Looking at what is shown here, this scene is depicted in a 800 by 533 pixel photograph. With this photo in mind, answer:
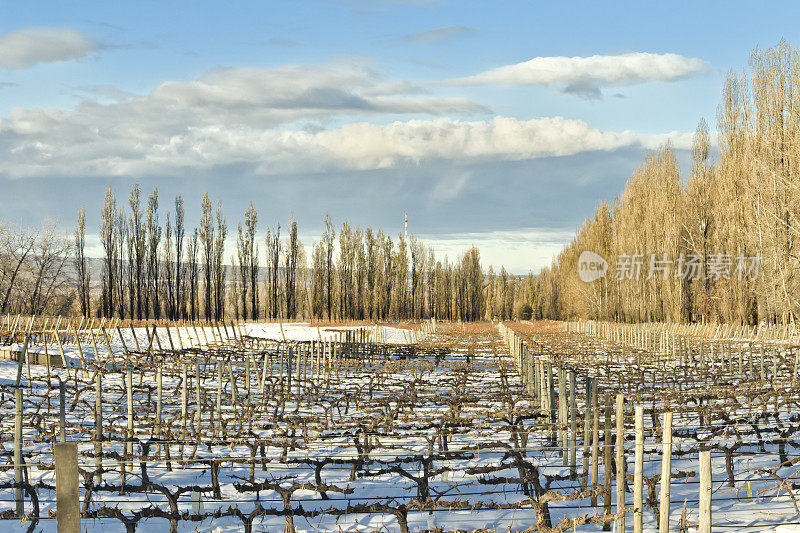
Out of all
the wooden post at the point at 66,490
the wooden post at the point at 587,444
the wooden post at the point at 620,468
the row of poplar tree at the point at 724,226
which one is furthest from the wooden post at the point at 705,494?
the row of poplar tree at the point at 724,226

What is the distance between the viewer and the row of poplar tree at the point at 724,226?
1092 inches

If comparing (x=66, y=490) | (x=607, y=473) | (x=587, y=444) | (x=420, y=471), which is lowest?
(x=420, y=471)

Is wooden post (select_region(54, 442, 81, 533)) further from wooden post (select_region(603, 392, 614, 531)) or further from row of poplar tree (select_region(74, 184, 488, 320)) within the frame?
row of poplar tree (select_region(74, 184, 488, 320))

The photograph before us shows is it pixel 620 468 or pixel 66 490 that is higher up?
pixel 66 490

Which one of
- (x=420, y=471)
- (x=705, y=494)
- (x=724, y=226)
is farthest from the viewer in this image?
(x=724, y=226)

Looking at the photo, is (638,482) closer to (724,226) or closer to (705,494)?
(705,494)

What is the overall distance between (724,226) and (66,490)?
3722 centimetres

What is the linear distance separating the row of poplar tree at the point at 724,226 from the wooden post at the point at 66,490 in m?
25.5

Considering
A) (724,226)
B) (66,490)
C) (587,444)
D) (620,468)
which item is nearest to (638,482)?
(620,468)

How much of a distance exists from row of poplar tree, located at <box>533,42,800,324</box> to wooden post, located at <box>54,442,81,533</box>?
2546 cm

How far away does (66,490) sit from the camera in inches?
168

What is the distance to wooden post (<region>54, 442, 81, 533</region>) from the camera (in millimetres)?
4234

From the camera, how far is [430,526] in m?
7.71

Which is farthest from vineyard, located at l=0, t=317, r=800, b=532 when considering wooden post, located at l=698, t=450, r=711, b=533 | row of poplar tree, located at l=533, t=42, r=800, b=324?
row of poplar tree, located at l=533, t=42, r=800, b=324
